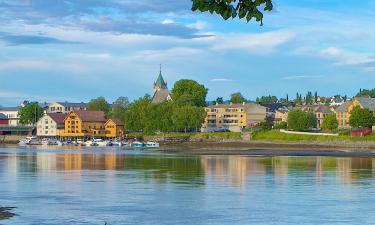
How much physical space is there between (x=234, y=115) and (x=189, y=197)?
154154 mm

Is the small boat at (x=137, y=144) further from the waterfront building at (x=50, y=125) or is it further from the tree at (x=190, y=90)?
the waterfront building at (x=50, y=125)

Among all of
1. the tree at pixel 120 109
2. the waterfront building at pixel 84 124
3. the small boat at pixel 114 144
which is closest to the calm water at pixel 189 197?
the small boat at pixel 114 144

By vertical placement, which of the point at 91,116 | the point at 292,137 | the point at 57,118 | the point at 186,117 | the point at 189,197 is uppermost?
the point at 91,116

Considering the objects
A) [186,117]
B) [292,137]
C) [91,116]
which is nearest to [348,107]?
[292,137]

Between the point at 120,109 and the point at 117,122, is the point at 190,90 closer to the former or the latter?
the point at 120,109

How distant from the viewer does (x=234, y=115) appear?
621ft

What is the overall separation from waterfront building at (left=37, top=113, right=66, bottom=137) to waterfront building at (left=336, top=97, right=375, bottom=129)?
6856 centimetres

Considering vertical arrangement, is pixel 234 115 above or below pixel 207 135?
above

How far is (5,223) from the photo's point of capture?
86.2 ft

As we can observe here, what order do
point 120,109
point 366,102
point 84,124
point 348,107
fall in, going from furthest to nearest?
1. point 120,109
2. point 84,124
3. point 348,107
4. point 366,102

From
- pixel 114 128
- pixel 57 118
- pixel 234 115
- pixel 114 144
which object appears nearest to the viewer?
pixel 114 144

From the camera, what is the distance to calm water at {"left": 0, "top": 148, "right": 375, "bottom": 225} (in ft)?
94.0

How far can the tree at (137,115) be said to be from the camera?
161312 millimetres

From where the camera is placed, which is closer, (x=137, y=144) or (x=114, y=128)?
(x=137, y=144)
